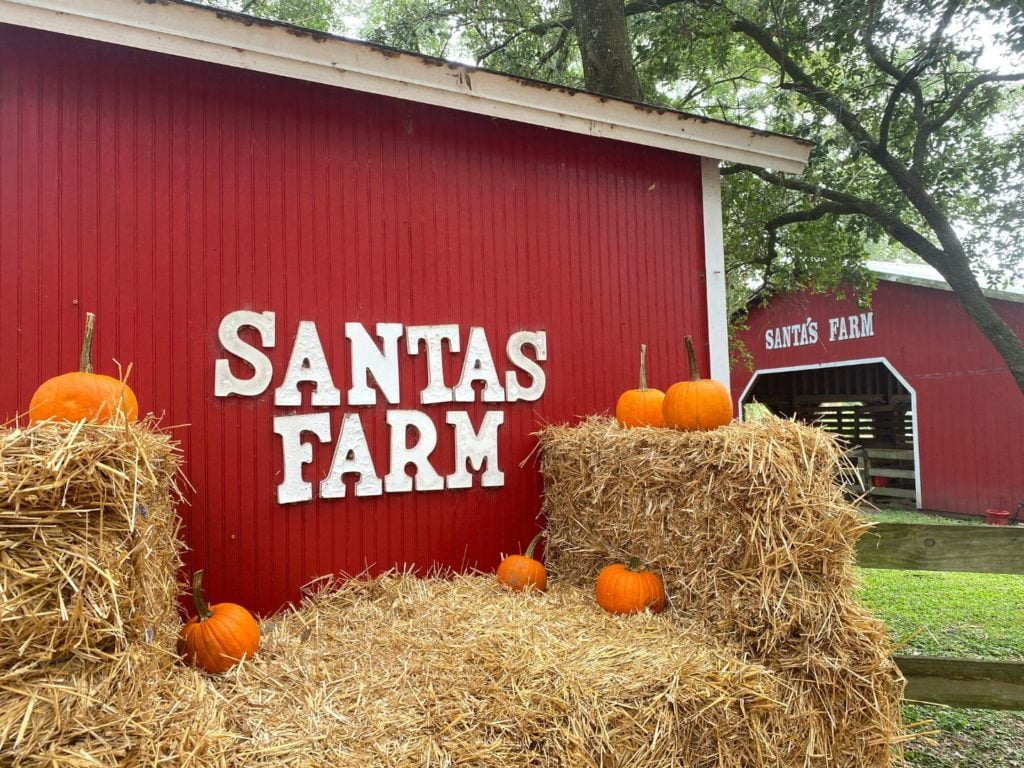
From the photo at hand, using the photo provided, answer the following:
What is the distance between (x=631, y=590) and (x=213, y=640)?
2071mm

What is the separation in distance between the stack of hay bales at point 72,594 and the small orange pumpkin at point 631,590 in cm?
228

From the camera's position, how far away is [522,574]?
440 cm

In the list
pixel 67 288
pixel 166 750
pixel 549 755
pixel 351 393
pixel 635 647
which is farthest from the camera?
pixel 351 393

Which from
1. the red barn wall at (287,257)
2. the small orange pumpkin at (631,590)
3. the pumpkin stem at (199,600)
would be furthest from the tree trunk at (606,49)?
the pumpkin stem at (199,600)

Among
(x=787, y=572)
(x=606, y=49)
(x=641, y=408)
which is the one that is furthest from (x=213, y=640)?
(x=606, y=49)

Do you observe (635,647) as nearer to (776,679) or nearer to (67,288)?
(776,679)

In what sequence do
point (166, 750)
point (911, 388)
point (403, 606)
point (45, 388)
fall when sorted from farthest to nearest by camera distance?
point (911, 388) < point (403, 606) < point (45, 388) < point (166, 750)

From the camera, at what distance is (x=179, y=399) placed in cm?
395

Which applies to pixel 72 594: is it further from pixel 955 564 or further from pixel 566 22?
pixel 566 22

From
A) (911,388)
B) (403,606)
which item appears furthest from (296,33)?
(911,388)

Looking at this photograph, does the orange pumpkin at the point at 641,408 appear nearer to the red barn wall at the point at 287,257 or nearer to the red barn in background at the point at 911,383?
the red barn wall at the point at 287,257

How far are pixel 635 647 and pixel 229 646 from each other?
1.85 metres

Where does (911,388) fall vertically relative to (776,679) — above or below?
above

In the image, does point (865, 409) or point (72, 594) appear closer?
point (72, 594)
